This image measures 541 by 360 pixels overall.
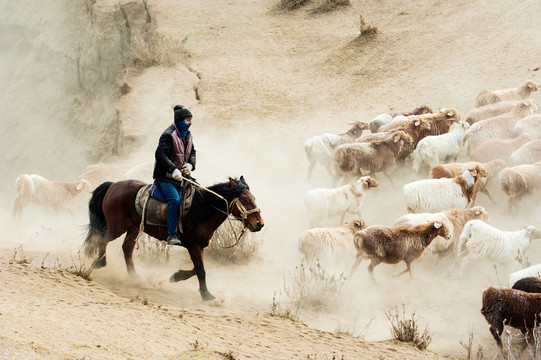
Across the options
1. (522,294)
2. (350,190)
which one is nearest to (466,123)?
(350,190)

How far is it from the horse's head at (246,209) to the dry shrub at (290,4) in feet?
55.3

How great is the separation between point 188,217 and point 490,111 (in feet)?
26.9

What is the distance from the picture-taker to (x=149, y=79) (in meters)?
17.4

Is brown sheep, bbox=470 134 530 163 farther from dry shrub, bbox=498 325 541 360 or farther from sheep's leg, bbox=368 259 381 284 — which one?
dry shrub, bbox=498 325 541 360

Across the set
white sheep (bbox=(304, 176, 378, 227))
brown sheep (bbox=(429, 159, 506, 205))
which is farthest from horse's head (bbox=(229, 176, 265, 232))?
brown sheep (bbox=(429, 159, 506, 205))

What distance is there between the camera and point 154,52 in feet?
58.2

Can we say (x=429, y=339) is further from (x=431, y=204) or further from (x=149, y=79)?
(x=149, y=79)

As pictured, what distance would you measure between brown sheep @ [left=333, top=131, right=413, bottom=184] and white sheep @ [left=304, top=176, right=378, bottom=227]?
1.10m

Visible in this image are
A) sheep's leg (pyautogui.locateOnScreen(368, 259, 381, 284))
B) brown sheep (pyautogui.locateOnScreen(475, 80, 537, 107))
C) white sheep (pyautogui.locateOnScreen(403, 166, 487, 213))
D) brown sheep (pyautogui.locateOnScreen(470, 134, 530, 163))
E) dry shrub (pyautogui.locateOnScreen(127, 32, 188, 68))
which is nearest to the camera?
sheep's leg (pyautogui.locateOnScreen(368, 259, 381, 284))

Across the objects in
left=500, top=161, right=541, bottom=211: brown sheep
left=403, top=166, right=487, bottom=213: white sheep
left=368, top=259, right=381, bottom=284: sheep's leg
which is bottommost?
left=368, top=259, right=381, bottom=284: sheep's leg

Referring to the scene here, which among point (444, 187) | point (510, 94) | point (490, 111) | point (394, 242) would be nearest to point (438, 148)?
point (444, 187)

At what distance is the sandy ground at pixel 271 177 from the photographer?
5.91m

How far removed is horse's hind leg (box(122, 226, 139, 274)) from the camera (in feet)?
27.1

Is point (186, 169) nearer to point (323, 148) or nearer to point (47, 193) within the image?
point (323, 148)
